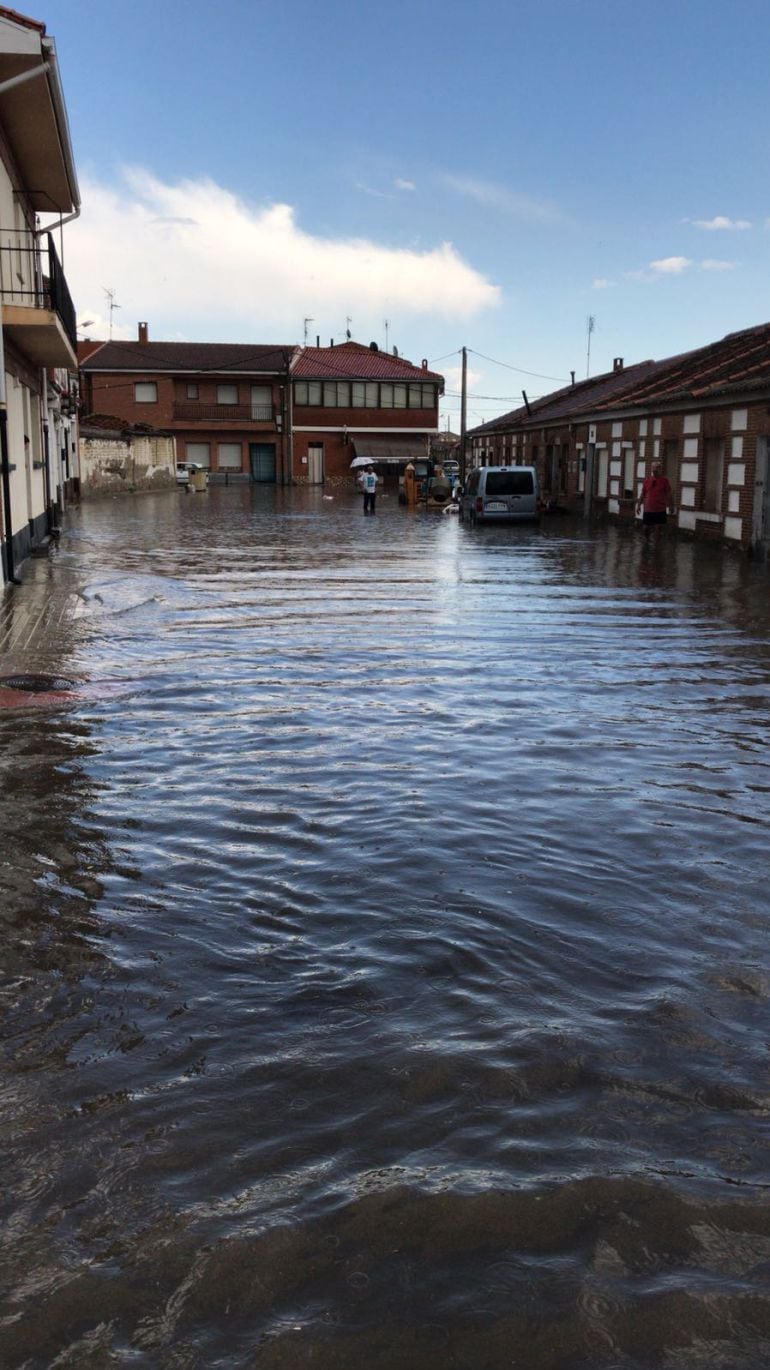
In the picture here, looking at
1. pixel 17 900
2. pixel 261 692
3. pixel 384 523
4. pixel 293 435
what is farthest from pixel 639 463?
pixel 293 435

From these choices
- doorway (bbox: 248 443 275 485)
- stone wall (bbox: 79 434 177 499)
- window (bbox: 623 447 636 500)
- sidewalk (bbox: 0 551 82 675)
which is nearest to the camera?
sidewalk (bbox: 0 551 82 675)

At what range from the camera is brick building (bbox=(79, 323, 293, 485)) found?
7056 cm

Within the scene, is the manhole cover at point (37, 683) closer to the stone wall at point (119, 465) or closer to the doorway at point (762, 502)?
the doorway at point (762, 502)

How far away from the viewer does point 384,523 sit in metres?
34.6

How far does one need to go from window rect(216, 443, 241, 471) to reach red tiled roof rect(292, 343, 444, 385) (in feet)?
18.9

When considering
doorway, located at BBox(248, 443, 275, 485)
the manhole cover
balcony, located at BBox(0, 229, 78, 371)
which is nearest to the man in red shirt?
balcony, located at BBox(0, 229, 78, 371)

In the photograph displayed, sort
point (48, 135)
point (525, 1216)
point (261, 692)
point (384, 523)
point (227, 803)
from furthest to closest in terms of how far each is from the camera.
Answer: point (384, 523)
point (48, 135)
point (261, 692)
point (227, 803)
point (525, 1216)

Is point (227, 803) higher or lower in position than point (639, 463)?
lower

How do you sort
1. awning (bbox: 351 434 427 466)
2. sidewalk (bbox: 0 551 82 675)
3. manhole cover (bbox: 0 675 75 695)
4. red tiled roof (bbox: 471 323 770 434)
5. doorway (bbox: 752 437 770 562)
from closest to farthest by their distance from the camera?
manhole cover (bbox: 0 675 75 695), sidewalk (bbox: 0 551 82 675), doorway (bbox: 752 437 770 562), red tiled roof (bbox: 471 323 770 434), awning (bbox: 351 434 427 466)

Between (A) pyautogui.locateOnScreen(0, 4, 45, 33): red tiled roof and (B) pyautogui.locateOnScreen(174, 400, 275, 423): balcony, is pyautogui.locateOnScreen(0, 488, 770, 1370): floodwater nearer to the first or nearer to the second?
(A) pyautogui.locateOnScreen(0, 4, 45, 33): red tiled roof

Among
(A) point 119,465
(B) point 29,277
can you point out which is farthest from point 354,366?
(B) point 29,277

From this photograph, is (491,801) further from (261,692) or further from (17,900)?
(261,692)

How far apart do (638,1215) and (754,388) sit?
785 inches

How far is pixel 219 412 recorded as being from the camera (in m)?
71.7
